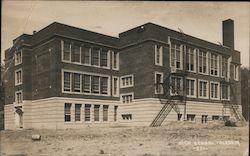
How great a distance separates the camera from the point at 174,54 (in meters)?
32.4

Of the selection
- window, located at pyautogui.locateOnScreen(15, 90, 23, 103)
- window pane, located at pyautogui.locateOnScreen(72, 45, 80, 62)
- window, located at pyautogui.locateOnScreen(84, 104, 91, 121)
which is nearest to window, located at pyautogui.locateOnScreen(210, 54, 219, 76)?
window, located at pyautogui.locateOnScreen(84, 104, 91, 121)

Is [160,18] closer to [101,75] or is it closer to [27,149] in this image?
[27,149]

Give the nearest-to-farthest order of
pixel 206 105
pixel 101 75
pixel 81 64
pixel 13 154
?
pixel 13 154 < pixel 81 64 < pixel 101 75 < pixel 206 105

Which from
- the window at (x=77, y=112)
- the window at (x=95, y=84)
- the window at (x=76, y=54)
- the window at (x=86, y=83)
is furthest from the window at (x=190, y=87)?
the window at (x=76, y=54)

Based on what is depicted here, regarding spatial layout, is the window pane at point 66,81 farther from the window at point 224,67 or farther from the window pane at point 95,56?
the window at point 224,67

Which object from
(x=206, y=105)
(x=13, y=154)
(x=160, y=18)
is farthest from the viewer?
(x=206, y=105)

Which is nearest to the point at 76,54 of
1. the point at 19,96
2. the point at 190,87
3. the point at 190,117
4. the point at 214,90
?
the point at 19,96

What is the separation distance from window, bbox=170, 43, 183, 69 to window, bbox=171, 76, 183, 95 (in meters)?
1.37

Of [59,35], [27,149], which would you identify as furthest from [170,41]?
[27,149]

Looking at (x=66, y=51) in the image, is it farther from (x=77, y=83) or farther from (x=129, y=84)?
(x=129, y=84)

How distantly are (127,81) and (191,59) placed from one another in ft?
25.6

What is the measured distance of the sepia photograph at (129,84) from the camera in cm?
1347

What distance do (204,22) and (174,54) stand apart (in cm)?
1841

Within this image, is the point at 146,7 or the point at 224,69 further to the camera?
the point at 224,69
